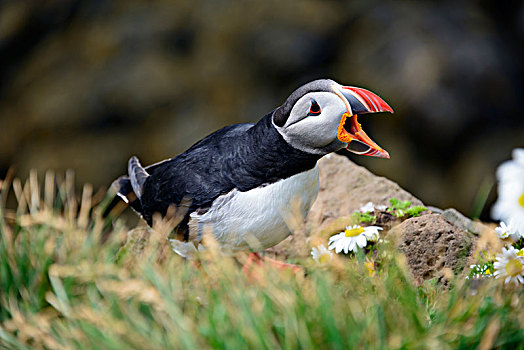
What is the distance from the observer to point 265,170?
2303 millimetres

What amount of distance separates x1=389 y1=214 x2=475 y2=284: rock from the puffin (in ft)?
1.24

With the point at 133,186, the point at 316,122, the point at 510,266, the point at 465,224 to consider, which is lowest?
the point at 465,224

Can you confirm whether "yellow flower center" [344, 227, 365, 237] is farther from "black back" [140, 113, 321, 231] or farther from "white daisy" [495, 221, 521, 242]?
"white daisy" [495, 221, 521, 242]

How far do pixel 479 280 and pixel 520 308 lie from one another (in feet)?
0.60

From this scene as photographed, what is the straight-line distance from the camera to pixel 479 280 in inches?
70.7

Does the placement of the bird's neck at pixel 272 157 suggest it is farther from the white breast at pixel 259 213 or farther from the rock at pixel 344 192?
the rock at pixel 344 192

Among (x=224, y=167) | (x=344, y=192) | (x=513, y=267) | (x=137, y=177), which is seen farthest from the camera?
(x=344, y=192)

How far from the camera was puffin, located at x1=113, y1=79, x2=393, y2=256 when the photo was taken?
7.05ft

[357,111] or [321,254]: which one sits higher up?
[357,111]

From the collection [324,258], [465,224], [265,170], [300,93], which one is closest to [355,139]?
[300,93]

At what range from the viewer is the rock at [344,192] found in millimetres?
2963

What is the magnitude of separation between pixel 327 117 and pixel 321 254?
0.55 metres

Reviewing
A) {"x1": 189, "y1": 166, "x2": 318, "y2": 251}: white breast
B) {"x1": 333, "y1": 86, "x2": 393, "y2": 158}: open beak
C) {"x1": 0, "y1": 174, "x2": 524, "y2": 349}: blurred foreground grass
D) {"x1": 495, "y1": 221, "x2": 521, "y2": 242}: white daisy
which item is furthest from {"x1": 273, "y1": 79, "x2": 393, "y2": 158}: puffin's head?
{"x1": 495, "y1": 221, "x2": 521, "y2": 242}: white daisy

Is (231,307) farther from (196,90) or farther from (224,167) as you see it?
(196,90)
